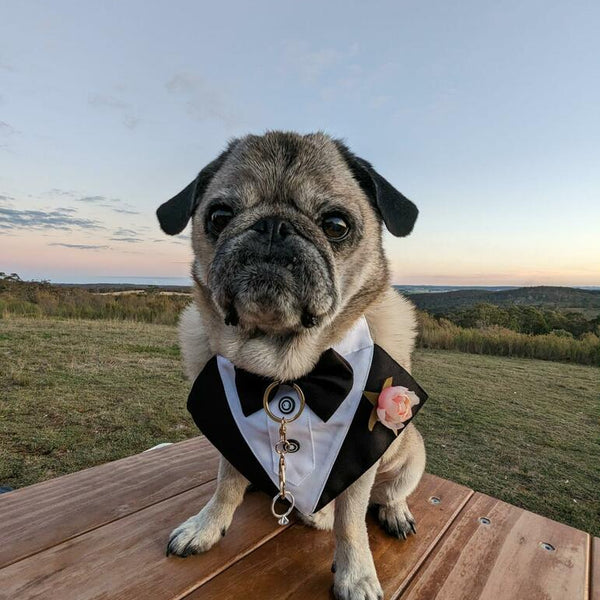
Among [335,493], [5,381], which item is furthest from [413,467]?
[5,381]

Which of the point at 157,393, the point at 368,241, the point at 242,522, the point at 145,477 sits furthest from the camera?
the point at 157,393

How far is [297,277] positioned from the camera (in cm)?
177

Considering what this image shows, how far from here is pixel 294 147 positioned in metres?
2.19

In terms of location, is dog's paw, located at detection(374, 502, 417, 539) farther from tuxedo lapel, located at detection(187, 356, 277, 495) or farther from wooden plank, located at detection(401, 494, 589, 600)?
tuxedo lapel, located at detection(187, 356, 277, 495)

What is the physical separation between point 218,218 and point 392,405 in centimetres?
125

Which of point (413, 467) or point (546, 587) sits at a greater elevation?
point (413, 467)

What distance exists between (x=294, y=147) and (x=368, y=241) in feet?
2.09

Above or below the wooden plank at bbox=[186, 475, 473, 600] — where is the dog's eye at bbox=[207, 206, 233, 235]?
above

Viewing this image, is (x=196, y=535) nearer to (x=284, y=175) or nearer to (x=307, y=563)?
(x=307, y=563)

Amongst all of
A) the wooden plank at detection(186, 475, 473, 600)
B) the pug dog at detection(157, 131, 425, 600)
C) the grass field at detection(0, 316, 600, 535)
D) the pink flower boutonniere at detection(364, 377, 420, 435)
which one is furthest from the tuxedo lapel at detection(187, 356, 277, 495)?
the grass field at detection(0, 316, 600, 535)

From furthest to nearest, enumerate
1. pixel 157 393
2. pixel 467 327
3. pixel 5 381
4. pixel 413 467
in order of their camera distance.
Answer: pixel 467 327
pixel 157 393
pixel 5 381
pixel 413 467

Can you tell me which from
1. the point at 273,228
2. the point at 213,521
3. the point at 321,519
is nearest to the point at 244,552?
the point at 213,521

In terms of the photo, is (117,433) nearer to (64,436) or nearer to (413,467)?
(64,436)

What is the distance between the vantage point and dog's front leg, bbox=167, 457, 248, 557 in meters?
2.10
